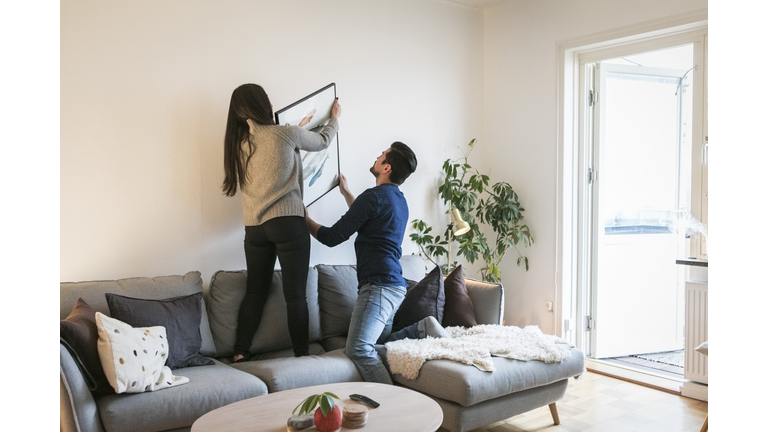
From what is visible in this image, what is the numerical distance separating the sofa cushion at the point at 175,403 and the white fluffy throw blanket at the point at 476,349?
0.69 m

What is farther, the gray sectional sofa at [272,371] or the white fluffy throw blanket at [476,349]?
the white fluffy throw blanket at [476,349]

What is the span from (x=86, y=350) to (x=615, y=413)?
2786 mm

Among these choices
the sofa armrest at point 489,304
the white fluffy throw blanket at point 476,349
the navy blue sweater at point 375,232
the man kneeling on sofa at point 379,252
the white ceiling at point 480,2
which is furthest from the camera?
the white ceiling at point 480,2

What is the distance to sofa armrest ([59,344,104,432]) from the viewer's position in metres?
2.00

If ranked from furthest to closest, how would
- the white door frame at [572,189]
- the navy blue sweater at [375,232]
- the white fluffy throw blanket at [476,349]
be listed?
the white door frame at [572,189] → the navy blue sweater at [375,232] → the white fluffy throw blanket at [476,349]

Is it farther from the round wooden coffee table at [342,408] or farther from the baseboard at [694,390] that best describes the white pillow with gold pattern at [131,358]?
the baseboard at [694,390]

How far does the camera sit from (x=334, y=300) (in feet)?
10.6

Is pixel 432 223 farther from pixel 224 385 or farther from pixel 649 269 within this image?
pixel 224 385

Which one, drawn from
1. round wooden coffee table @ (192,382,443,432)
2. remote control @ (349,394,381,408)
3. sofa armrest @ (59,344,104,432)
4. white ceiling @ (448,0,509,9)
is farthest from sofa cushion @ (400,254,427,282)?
white ceiling @ (448,0,509,9)

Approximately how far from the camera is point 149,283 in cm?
275

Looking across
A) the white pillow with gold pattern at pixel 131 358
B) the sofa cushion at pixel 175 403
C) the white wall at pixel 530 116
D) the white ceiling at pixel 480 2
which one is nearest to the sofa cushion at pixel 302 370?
the sofa cushion at pixel 175 403

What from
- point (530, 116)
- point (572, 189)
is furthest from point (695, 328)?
point (530, 116)

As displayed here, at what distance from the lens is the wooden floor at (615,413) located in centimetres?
299
